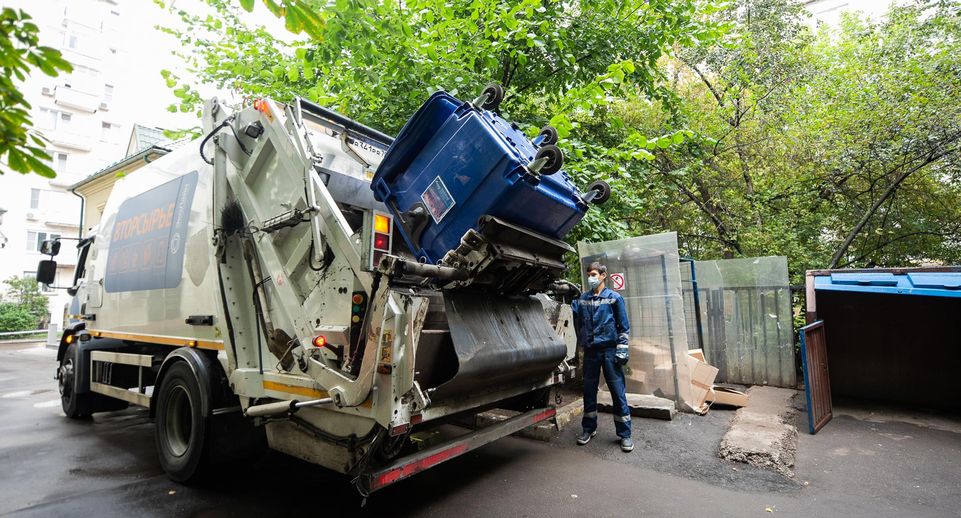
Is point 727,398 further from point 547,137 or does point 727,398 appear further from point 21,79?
point 21,79

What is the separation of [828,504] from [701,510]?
0.92 meters

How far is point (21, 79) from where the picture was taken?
6.59 ft

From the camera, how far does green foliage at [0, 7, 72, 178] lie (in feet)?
6.07

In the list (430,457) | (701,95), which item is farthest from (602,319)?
(701,95)

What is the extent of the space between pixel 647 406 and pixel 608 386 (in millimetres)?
1039

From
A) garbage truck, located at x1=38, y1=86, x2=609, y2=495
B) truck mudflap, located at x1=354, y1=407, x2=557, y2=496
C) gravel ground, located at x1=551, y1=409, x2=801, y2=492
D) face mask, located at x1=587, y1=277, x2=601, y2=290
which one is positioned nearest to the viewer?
truck mudflap, located at x1=354, y1=407, x2=557, y2=496

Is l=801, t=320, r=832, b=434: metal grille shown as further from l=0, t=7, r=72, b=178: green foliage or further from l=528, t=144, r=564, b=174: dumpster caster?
l=0, t=7, r=72, b=178: green foliage

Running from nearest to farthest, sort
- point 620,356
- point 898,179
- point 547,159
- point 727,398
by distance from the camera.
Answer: point 547,159 → point 620,356 → point 727,398 → point 898,179

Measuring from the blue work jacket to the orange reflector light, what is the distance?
250 centimetres

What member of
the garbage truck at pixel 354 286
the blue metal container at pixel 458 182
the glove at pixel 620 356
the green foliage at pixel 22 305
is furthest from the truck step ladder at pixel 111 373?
the green foliage at pixel 22 305

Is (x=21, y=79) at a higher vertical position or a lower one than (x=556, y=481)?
higher

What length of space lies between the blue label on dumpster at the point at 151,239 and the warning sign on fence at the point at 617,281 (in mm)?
4633

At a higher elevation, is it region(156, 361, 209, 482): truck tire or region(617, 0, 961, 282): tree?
region(617, 0, 961, 282): tree

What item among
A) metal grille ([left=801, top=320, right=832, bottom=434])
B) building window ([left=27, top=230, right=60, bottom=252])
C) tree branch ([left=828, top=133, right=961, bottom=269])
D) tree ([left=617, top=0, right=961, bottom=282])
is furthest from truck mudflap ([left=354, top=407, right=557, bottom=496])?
building window ([left=27, top=230, right=60, bottom=252])
